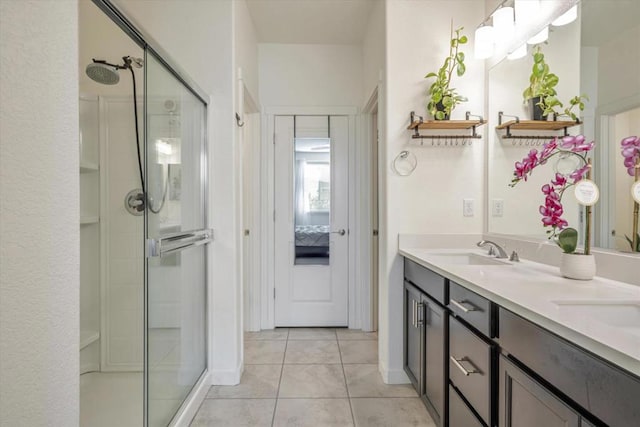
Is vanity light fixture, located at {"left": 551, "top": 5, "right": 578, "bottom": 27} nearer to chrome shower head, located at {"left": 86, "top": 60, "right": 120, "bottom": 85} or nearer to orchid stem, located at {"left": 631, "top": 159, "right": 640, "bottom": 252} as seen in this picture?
orchid stem, located at {"left": 631, "top": 159, "right": 640, "bottom": 252}

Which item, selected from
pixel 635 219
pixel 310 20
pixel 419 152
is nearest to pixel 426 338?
pixel 635 219

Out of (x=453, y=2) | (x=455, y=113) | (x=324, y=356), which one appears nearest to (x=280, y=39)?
(x=453, y=2)

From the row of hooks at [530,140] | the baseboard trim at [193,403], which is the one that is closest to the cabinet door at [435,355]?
the row of hooks at [530,140]

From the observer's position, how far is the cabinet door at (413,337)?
1.82 metres

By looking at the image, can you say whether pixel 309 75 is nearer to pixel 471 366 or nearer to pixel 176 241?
pixel 176 241

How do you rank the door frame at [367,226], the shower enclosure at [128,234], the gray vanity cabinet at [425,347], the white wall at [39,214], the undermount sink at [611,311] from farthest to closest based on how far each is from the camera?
the door frame at [367,226] < the gray vanity cabinet at [425,347] < the shower enclosure at [128,234] < the undermount sink at [611,311] < the white wall at [39,214]

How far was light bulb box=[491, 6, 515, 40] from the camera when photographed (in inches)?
74.3

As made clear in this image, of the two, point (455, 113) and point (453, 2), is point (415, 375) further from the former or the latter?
point (453, 2)

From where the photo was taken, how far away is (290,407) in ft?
6.25

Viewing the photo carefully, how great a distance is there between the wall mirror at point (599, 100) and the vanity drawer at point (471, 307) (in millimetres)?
581

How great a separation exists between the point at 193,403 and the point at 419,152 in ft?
6.66

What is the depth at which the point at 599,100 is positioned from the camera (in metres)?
1.32

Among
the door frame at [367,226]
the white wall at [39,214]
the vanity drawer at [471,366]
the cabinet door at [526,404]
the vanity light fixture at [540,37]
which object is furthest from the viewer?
the door frame at [367,226]

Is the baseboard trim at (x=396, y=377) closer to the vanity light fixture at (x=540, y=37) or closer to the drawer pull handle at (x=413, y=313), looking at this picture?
the drawer pull handle at (x=413, y=313)
